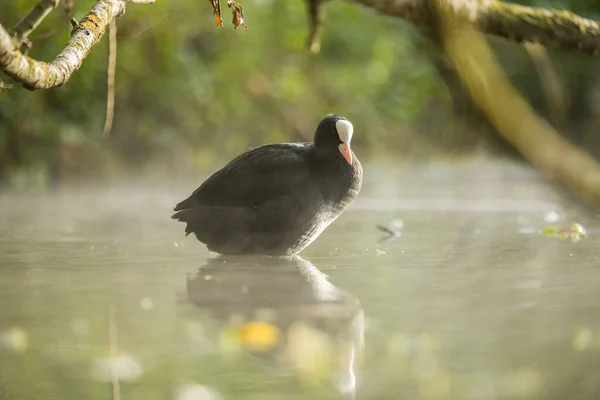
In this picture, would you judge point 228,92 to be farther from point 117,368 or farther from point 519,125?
point 519,125

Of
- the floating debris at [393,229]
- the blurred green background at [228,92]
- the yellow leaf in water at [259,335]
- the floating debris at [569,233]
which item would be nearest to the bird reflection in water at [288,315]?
the yellow leaf in water at [259,335]

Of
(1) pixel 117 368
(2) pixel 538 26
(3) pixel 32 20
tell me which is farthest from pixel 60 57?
(2) pixel 538 26

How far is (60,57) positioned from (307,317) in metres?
1.21

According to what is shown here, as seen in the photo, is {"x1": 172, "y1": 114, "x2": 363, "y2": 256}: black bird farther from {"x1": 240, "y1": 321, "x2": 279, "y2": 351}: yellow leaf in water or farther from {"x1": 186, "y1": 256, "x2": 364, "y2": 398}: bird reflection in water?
{"x1": 240, "y1": 321, "x2": 279, "y2": 351}: yellow leaf in water

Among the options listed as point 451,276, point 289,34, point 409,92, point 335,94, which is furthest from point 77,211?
point 409,92

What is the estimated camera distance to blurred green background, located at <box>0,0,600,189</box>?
10742 millimetres

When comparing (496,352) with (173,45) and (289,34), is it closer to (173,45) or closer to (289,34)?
(173,45)

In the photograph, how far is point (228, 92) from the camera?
42.9 feet

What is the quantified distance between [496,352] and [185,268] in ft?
6.76

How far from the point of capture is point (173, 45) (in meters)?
12.0

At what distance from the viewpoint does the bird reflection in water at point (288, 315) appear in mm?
2414

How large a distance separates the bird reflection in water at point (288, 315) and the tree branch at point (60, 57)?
2.64 ft

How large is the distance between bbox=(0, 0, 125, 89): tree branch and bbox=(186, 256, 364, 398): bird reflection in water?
80 cm

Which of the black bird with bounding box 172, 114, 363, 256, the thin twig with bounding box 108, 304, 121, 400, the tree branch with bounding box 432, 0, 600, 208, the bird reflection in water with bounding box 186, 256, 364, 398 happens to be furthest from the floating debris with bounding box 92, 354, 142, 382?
the black bird with bounding box 172, 114, 363, 256
